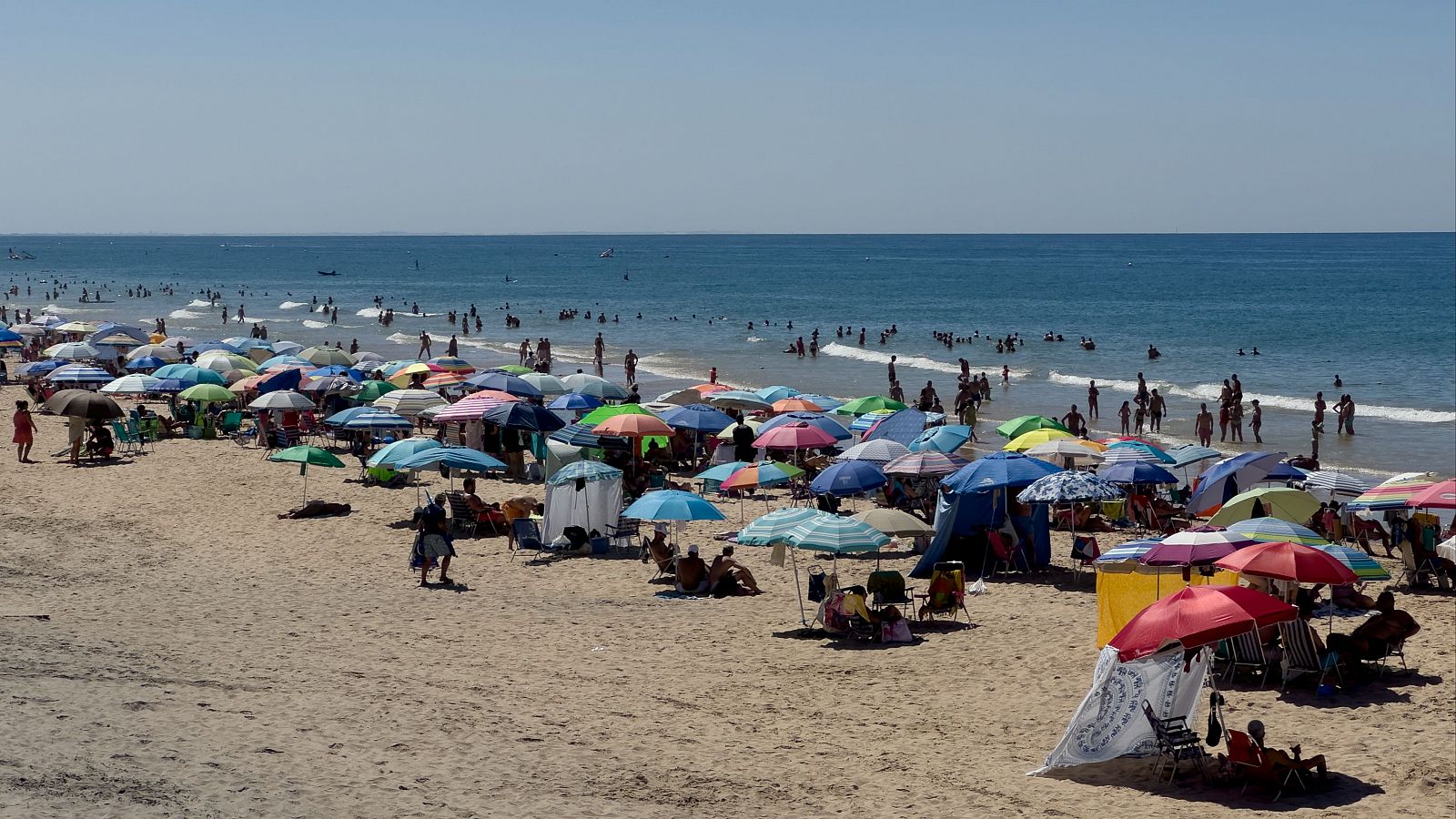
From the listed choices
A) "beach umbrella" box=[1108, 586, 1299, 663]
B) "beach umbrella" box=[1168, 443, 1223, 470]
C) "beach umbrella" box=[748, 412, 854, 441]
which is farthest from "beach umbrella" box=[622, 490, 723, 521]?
"beach umbrella" box=[1168, 443, 1223, 470]

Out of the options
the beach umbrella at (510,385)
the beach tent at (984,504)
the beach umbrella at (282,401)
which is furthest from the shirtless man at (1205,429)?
the beach umbrella at (282,401)

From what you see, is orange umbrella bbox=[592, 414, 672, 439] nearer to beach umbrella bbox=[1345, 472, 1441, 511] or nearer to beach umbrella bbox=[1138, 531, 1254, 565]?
beach umbrella bbox=[1138, 531, 1254, 565]

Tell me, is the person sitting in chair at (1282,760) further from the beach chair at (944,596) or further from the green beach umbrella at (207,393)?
the green beach umbrella at (207,393)

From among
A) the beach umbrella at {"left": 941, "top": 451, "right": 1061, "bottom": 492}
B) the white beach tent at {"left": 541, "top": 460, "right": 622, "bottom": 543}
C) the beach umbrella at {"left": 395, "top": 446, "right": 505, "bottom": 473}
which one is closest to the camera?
the beach umbrella at {"left": 941, "top": 451, "right": 1061, "bottom": 492}

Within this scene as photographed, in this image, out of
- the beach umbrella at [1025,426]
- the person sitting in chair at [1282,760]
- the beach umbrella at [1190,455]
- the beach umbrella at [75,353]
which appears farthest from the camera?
the beach umbrella at [75,353]

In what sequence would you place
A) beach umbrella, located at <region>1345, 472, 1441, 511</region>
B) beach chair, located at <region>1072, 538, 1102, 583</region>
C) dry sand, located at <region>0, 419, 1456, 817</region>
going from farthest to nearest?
1. beach umbrella, located at <region>1345, 472, 1441, 511</region>
2. beach chair, located at <region>1072, 538, 1102, 583</region>
3. dry sand, located at <region>0, 419, 1456, 817</region>

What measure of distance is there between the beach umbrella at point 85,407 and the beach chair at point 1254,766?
751 inches

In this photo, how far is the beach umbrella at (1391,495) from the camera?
16094 millimetres

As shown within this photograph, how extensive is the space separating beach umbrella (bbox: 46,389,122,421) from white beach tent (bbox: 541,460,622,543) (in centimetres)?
986

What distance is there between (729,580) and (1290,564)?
5.81 metres

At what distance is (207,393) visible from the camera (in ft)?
82.3

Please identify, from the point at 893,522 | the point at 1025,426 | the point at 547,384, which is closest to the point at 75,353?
the point at 547,384

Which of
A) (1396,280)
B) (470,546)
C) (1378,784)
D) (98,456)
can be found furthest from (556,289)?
(1378,784)

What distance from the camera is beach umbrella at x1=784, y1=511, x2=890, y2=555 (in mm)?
12999
